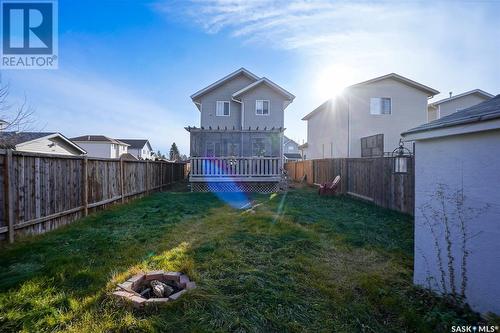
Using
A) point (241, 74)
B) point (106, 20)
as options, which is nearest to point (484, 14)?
point (106, 20)

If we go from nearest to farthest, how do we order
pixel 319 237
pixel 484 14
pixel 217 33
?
pixel 484 14 → pixel 319 237 → pixel 217 33

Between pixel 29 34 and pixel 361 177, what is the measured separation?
13190 mm

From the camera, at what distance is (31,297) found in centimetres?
275

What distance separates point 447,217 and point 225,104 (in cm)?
1801

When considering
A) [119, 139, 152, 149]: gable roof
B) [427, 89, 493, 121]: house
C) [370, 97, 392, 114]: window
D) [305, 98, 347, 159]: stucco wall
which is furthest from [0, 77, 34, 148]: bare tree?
[119, 139, 152, 149]: gable roof

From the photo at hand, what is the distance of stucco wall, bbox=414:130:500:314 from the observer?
2.39 metres

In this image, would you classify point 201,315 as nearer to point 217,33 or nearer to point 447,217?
point 447,217

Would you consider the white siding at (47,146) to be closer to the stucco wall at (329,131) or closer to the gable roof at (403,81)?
the stucco wall at (329,131)

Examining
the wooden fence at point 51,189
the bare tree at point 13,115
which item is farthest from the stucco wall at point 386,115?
the bare tree at point 13,115

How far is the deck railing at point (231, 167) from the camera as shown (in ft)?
41.7

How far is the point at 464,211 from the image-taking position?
2.65 m

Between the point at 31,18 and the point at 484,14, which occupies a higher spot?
the point at 31,18

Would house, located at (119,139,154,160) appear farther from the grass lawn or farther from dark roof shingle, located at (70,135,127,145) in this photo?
the grass lawn

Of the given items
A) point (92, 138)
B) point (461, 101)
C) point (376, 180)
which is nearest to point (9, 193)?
point (376, 180)
